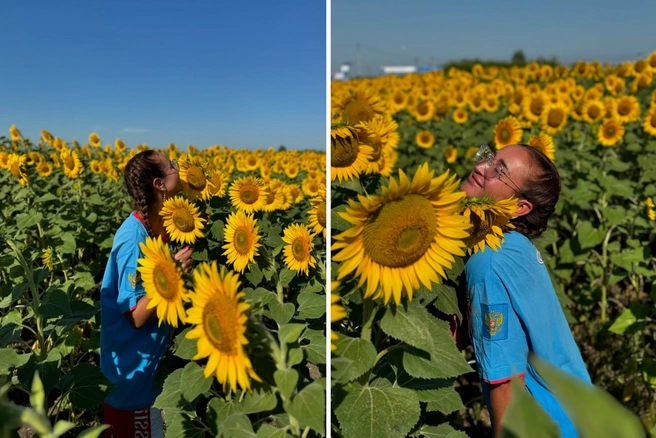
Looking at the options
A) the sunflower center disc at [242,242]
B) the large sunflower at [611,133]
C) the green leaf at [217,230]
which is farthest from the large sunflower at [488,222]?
the large sunflower at [611,133]

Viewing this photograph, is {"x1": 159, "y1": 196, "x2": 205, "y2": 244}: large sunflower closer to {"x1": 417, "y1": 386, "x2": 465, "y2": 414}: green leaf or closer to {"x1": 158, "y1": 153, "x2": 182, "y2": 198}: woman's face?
{"x1": 158, "y1": 153, "x2": 182, "y2": 198}: woman's face

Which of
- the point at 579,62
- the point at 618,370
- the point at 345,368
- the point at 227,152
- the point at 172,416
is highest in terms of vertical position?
the point at 579,62

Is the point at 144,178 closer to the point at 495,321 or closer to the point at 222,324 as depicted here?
the point at 222,324

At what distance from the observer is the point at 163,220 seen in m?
1.61

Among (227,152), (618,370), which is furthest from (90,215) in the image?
(618,370)

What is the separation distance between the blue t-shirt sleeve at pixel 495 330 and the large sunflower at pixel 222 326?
29.0 inches

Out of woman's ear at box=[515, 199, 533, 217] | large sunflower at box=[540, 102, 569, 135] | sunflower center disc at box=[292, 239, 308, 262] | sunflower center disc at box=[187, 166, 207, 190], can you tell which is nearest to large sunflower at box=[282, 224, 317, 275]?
sunflower center disc at box=[292, 239, 308, 262]

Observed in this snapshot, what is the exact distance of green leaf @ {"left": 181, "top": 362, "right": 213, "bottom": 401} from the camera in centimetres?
107

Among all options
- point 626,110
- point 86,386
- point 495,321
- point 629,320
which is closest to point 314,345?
point 495,321

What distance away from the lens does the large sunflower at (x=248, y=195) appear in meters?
1.73

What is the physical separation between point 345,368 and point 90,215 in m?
3.73

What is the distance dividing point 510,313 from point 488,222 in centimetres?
27

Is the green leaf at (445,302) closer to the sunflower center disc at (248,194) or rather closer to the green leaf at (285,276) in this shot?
the green leaf at (285,276)

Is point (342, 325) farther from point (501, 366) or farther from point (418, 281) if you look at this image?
point (501, 366)
